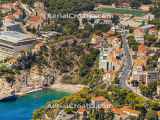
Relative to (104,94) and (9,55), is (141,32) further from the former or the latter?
(104,94)

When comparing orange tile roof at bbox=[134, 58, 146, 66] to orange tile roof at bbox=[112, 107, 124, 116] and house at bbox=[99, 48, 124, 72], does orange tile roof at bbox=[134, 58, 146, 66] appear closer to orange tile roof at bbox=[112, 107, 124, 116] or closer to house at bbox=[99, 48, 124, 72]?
house at bbox=[99, 48, 124, 72]

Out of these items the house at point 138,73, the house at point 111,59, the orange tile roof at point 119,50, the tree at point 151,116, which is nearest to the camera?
the tree at point 151,116

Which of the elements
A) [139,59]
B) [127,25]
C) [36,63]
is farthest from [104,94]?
[127,25]

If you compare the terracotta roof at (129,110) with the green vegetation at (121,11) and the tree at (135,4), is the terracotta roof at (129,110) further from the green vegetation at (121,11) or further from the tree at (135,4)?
the tree at (135,4)

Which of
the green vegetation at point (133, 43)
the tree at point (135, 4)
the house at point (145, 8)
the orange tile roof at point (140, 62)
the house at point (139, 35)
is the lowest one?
the orange tile roof at point (140, 62)

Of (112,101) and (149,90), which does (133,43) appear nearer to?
(149,90)

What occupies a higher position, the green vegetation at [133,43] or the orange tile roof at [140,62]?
the green vegetation at [133,43]

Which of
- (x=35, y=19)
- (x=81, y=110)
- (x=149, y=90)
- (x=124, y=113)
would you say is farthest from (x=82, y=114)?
(x=35, y=19)

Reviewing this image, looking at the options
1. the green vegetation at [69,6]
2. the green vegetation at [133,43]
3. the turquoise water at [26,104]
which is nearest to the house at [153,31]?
the green vegetation at [133,43]
